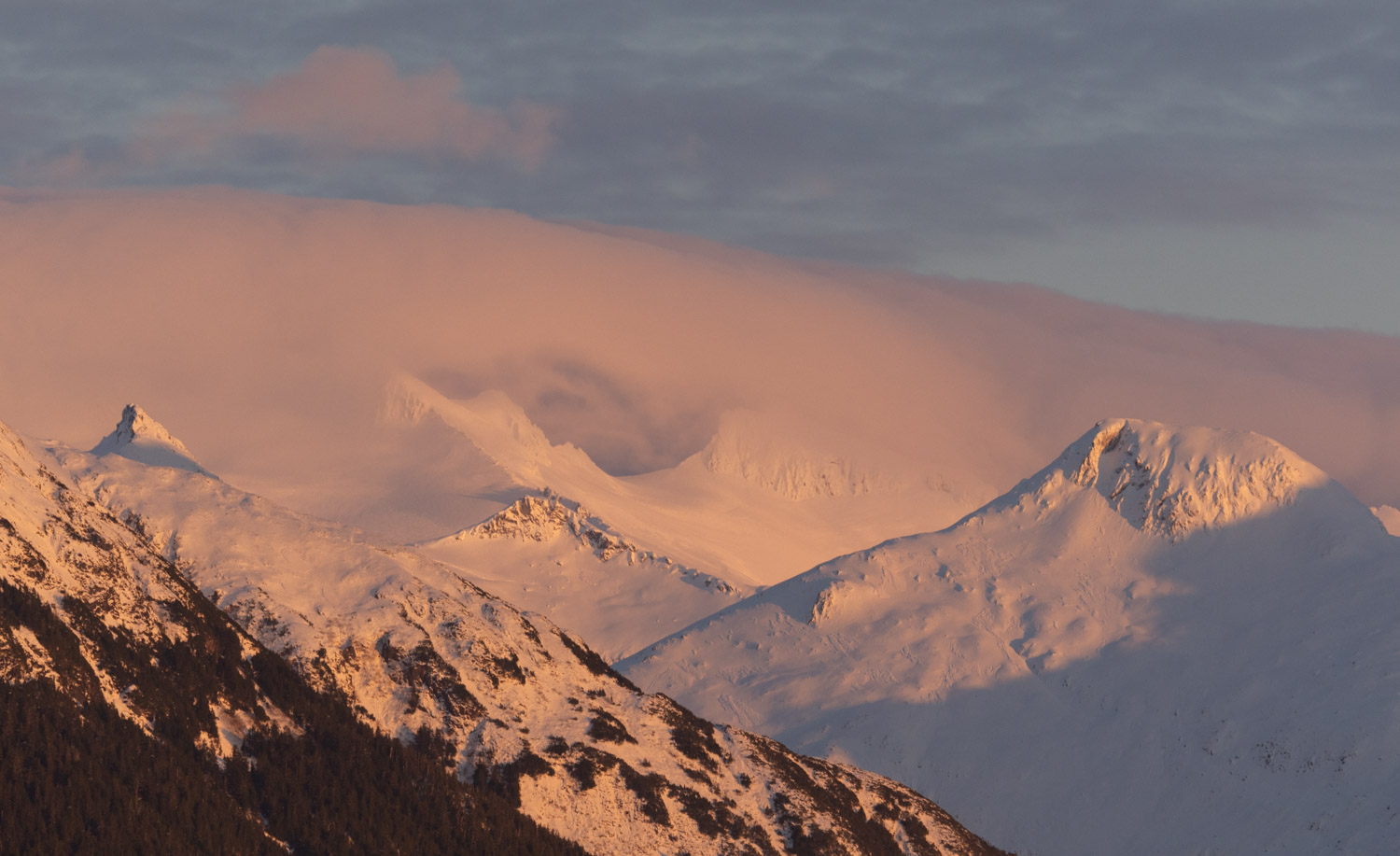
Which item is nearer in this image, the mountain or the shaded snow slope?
the mountain

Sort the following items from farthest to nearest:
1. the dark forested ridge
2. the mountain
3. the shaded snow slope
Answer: the shaded snow slope < the mountain < the dark forested ridge

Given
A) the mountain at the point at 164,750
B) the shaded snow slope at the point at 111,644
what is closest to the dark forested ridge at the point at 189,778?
the mountain at the point at 164,750

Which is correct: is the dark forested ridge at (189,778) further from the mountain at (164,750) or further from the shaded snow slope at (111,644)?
the shaded snow slope at (111,644)

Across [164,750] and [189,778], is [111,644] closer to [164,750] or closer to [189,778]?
[164,750]

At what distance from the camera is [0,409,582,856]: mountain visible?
157375mm

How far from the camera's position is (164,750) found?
16975 centimetres

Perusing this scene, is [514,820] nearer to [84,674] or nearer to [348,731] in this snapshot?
[348,731]

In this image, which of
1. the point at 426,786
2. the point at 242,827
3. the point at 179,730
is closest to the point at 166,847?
the point at 242,827

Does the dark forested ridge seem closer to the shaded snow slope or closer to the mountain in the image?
the mountain

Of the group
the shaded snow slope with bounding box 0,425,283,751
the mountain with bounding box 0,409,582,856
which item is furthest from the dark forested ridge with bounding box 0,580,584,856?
A: the shaded snow slope with bounding box 0,425,283,751

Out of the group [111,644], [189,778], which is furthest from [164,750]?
[111,644]

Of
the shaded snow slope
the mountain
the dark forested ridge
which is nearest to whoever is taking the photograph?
the dark forested ridge

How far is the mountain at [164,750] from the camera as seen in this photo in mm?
157375

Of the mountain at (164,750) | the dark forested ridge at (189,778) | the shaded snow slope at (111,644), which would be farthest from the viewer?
the shaded snow slope at (111,644)
